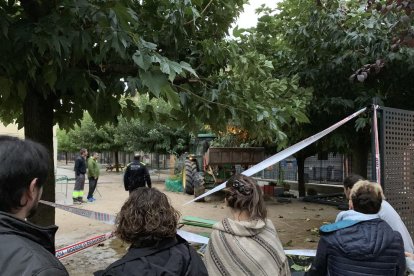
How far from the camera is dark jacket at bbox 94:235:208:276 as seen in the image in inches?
78.3

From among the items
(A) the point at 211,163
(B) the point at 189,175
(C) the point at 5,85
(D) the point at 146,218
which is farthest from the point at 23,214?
(B) the point at 189,175

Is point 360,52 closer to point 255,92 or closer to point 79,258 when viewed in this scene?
point 255,92

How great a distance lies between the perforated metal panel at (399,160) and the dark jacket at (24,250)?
3.80 meters

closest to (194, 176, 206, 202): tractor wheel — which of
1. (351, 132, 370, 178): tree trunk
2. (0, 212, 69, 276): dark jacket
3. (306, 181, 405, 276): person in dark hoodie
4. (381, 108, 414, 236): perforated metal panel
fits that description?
(351, 132, 370, 178): tree trunk

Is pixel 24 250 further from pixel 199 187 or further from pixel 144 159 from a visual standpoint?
pixel 144 159

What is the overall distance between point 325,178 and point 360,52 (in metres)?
12.2

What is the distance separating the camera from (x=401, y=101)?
8.87m

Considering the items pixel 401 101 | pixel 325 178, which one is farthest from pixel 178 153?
pixel 401 101

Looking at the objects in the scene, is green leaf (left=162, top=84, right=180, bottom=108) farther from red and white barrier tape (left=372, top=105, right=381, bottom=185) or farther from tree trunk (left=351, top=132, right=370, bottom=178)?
tree trunk (left=351, top=132, right=370, bottom=178)

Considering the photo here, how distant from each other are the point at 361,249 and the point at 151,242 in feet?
4.46

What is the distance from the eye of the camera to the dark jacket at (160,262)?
1989 millimetres

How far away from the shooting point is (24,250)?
4.29 feet

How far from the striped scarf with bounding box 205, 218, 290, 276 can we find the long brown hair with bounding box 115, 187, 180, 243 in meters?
0.45

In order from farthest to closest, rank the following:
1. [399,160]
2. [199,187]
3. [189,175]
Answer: [189,175]
[199,187]
[399,160]
